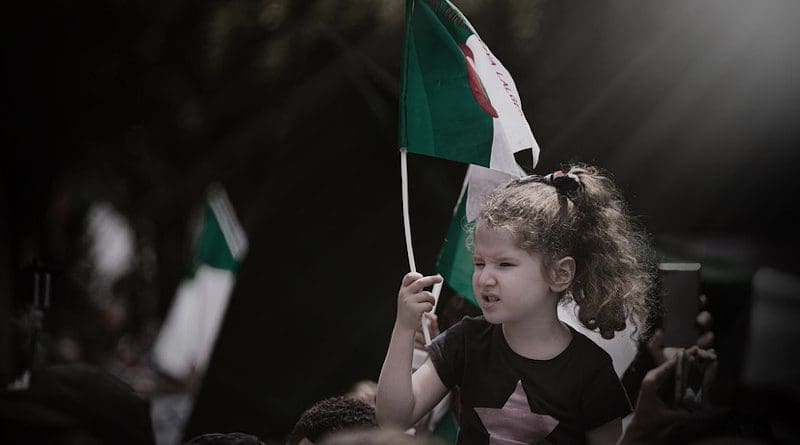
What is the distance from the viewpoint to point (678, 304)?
2.44 m

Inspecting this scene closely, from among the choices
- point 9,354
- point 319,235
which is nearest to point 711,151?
point 319,235

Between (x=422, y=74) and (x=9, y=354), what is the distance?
1751 mm

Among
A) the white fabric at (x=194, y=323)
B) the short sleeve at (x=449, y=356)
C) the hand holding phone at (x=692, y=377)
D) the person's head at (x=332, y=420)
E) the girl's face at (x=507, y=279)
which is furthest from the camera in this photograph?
the white fabric at (x=194, y=323)

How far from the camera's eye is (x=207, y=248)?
3.29 m

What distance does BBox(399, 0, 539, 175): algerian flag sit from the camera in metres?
2.39

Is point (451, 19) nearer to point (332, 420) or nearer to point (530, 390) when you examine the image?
point (530, 390)

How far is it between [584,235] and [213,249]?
5.14 ft

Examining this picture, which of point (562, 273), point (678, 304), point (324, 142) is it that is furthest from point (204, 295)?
point (678, 304)

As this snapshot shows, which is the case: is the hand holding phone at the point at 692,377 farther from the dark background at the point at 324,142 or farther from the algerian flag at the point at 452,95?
the algerian flag at the point at 452,95

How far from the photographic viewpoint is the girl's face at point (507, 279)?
2195 millimetres

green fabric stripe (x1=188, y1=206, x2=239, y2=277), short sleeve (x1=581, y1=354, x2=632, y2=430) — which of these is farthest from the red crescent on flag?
green fabric stripe (x1=188, y1=206, x2=239, y2=277)

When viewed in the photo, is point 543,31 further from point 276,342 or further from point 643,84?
point 276,342

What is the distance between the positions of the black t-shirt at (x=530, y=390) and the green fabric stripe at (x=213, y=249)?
1190 mm

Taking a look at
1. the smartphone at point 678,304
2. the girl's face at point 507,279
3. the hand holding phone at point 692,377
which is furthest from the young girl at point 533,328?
the hand holding phone at point 692,377
